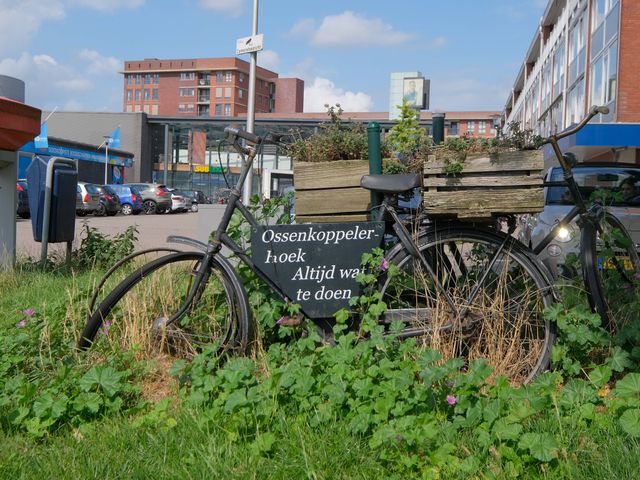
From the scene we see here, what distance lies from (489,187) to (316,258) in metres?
0.99

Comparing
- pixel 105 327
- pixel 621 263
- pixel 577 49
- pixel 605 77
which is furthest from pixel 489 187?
pixel 577 49

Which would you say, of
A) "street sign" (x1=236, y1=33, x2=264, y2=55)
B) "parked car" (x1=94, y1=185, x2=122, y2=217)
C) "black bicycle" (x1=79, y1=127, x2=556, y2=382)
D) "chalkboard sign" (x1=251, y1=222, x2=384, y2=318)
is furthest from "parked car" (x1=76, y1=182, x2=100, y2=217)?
"chalkboard sign" (x1=251, y1=222, x2=384, y2=318)

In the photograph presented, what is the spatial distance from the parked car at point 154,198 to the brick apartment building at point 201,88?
3442 inches

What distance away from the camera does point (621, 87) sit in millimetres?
25891

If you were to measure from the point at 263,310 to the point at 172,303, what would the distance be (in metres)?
0.68

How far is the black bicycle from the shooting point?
3.71 metres

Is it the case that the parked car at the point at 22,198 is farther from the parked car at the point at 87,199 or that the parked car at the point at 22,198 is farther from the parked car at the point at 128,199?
the parked car at the point at 128,199

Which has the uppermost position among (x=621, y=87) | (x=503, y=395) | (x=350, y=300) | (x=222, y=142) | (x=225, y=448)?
(x=621, y=87)

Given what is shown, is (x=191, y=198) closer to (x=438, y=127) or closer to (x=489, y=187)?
(x=438, y=127)

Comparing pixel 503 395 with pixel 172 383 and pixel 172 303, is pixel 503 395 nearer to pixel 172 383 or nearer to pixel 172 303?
pixel 172 383

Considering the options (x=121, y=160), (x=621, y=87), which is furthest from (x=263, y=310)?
(x=121, y=160)

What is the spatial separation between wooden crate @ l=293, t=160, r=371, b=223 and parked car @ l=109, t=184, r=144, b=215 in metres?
33.0

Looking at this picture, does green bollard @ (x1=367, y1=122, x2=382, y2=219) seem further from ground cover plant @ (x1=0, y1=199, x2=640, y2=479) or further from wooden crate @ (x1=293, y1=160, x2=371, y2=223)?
ground cover plant @ (x1=0, y1=199, x2=640, y2=479)

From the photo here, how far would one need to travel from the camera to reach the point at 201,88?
427 feet
